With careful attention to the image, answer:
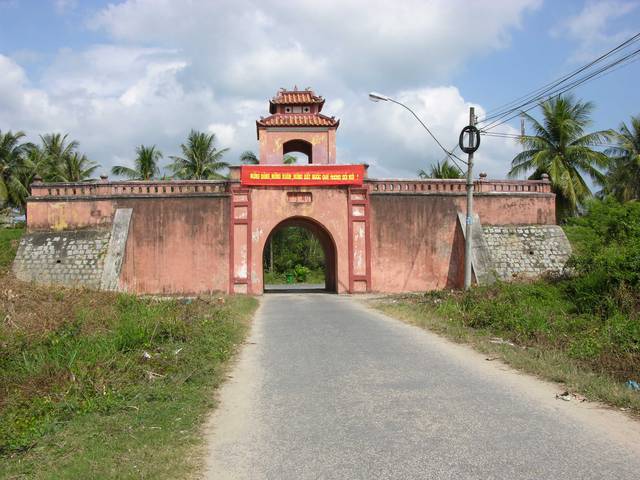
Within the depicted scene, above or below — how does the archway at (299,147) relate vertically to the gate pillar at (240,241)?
above

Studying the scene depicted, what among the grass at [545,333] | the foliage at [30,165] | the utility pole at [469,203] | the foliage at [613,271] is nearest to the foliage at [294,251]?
the foliage at [30,165]

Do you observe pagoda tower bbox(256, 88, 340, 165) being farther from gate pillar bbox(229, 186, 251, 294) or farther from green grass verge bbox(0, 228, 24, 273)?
green grass verge bbox(0, 228, 24, 273)

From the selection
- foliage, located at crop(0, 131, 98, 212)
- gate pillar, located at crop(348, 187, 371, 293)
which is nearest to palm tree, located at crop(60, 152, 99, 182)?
foliage, located at crop(0, 131, 98, 212)

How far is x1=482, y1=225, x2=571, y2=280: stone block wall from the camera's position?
67.7 ft

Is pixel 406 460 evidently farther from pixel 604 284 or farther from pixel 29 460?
pixel 604 284

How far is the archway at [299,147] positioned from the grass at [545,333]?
10.5m

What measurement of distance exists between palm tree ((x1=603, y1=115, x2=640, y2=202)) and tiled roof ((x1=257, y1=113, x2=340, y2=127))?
1627 centimetres

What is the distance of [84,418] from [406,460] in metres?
2.68

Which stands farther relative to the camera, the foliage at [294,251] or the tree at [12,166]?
the foliage at [294,251]

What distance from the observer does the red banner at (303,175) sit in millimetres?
20844

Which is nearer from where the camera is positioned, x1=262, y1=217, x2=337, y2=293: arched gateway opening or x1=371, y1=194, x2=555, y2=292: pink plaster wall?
x1=371, y1=194, x2=555, y2=292: pink plaster wall

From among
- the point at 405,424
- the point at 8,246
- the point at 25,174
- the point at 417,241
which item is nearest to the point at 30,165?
the point at 25,174

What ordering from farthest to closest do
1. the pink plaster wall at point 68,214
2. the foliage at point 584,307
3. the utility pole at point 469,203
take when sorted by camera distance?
1. the pink plaster wall at point 68,214
2. the utility pole at point 469,203
3. the foliage at point 584,307

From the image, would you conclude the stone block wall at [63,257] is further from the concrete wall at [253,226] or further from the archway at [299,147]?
the archway at [299,147]
